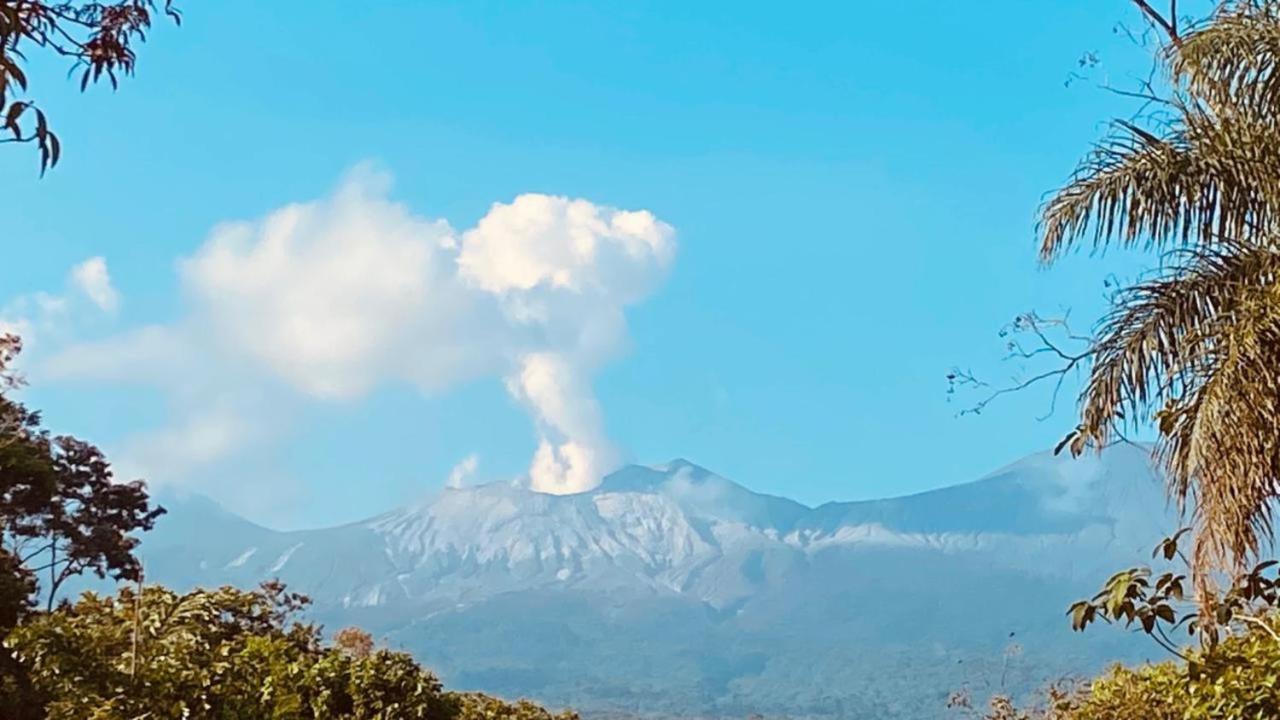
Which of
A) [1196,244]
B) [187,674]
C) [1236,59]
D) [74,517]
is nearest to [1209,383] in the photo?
[1196,244]

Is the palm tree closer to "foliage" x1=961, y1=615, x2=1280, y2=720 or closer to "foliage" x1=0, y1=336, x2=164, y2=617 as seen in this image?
"foliage" x1=961, y1=615, x2=1280, y2=720

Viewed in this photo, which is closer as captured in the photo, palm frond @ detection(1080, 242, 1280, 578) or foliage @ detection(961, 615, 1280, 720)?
foliage @ detection(961, 615, 1280, 720)

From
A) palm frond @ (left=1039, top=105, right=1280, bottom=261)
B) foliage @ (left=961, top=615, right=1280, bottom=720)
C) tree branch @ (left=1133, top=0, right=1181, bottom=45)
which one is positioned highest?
tree branch @ (left=1133, top=0, right=1181, bottom=45)


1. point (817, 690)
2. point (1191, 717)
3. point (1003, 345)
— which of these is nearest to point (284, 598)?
point (1003, 345)

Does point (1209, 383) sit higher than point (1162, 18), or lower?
lower

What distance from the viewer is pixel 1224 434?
409cm

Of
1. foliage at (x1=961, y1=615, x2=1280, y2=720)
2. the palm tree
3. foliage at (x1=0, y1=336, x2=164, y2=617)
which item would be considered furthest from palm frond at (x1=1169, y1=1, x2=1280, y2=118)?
foliage at (x1=0, y1=336, x2=164, y2=617)

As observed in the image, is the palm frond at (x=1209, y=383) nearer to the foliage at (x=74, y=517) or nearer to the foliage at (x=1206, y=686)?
the foliage at (x=1206, y=686)

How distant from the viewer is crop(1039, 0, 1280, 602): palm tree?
4164 mm

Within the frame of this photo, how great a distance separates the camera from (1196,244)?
4711 millimetres

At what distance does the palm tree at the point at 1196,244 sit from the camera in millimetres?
4164

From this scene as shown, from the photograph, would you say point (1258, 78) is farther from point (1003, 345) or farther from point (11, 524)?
point (11, 524)

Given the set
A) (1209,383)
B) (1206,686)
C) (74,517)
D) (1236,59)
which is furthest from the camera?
(74,517)

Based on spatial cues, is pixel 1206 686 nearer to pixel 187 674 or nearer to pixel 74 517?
pixel 187 674
